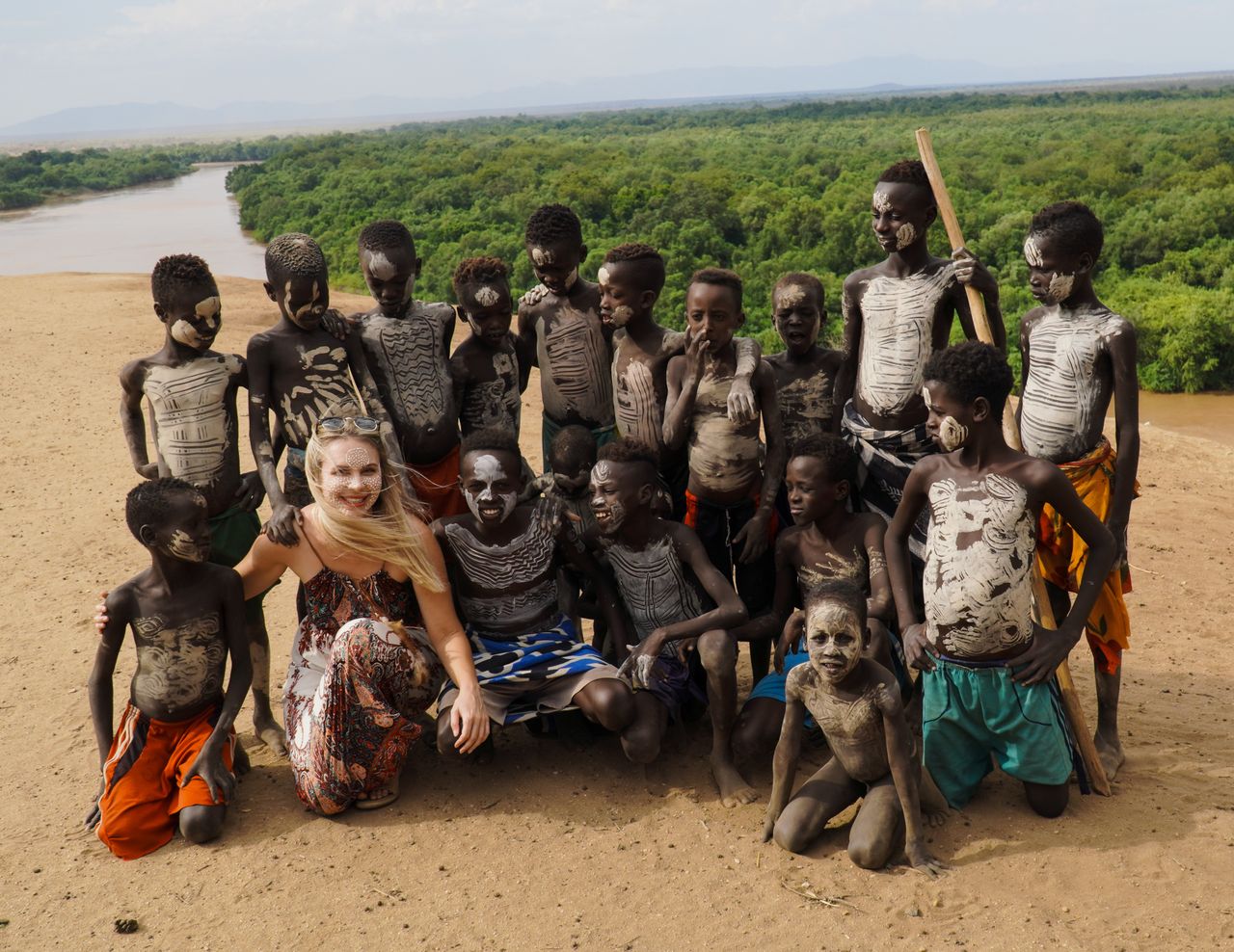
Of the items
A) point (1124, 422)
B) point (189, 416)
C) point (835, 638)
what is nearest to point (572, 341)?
point (189, 416)

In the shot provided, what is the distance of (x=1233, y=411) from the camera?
1395 centimetres

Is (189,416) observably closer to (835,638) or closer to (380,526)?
(380,526)

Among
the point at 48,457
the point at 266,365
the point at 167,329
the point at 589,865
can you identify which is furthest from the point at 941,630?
the point at 48,457

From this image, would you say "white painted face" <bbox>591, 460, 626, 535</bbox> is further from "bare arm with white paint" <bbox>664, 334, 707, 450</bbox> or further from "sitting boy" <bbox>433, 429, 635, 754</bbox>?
"bare arm with white paint" <bbox>664, 334, 707, 450</bbox>

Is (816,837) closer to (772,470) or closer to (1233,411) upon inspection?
(772,470)

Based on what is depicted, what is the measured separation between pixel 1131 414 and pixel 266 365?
10.0 feet

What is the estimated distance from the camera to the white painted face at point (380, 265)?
449cm

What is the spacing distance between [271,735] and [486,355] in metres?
1.71

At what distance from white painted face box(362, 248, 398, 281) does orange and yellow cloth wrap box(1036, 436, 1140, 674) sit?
8.41ft

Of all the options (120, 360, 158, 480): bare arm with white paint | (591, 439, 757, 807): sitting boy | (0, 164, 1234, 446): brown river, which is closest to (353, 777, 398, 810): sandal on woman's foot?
(591, 439, 757, 807): sitting boy

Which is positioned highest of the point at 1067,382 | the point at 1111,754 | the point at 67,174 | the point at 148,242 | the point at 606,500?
the point at 1067,382

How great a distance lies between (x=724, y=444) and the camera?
4367 mm

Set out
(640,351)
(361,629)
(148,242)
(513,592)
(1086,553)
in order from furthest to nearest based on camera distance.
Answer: (148,242)
(640,351)
(513,592)
(1086,553)
(361,629)

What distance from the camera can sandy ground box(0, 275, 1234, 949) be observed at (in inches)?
128
